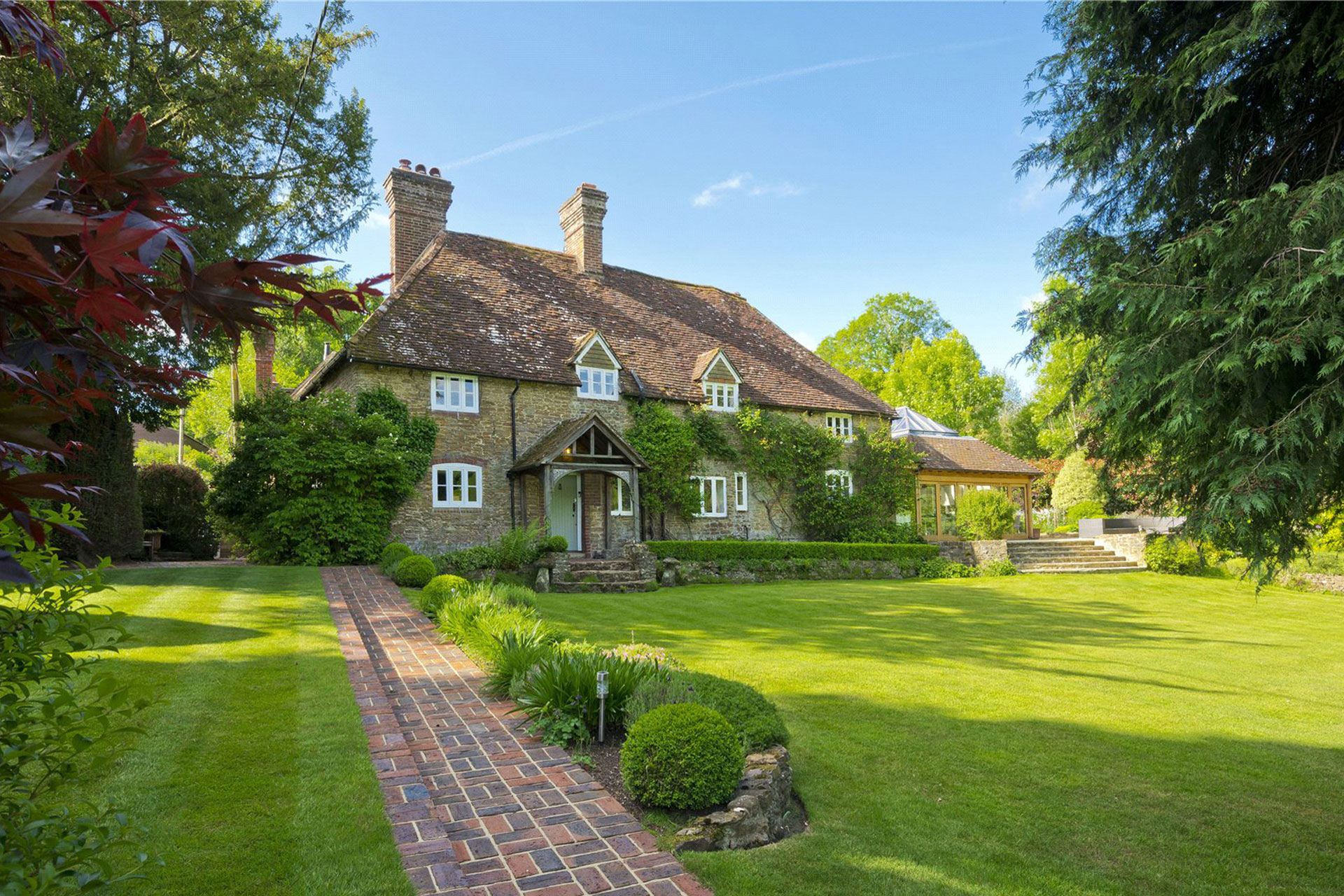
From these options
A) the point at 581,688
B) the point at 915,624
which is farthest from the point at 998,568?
the point at 581,688

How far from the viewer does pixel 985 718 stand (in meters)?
7.55

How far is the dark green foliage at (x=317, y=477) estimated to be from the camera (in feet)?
57.1

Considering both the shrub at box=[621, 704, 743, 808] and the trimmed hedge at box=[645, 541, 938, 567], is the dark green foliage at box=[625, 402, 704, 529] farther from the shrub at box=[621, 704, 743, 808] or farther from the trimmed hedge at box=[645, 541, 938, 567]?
the shrub at box=[621, 704, 743, 808]

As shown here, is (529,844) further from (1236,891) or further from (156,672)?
(156,672)

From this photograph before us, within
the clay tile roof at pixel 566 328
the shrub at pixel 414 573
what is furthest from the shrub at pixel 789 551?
the shrub at pixel 414 573

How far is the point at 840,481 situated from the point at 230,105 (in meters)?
20.6

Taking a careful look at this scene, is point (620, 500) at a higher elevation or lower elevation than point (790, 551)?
higher

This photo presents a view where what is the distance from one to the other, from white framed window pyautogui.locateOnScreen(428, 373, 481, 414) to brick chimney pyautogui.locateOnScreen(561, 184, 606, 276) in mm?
8023

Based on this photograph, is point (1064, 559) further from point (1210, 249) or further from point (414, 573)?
point (1210, 249)

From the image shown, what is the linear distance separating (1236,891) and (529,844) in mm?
4371

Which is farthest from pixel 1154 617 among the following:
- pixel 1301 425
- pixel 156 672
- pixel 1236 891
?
pixel 156 672

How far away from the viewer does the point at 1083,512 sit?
3244cm

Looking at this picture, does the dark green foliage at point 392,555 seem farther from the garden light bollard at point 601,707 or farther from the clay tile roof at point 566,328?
the garden light bollard at point 601,707

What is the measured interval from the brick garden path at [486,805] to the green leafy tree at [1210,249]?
393cm
